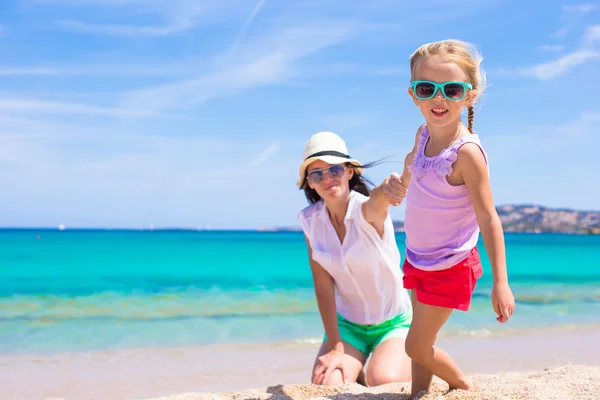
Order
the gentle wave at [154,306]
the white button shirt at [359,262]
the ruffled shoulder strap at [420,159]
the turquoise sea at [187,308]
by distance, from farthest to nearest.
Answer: the gentle wave at [154,306] < the turquoise sea at [187,308] < the white button shirt at [359,262] < the ruffled shoulder strap at [420,159]

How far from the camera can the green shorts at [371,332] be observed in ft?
14.4

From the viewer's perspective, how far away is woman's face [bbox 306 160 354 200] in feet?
13.2

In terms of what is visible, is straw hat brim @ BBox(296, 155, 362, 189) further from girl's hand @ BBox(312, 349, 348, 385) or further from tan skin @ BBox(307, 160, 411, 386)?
girl's hand @ BBox(312, 349, 348, 385)

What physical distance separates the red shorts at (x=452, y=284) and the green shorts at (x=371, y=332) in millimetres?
1518

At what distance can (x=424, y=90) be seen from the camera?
109 inches

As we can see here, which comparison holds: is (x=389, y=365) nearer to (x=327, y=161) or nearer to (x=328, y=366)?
(x=328, y=366)

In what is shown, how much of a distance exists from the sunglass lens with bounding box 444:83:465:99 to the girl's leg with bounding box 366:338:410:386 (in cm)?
207

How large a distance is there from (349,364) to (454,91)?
7.26 ft

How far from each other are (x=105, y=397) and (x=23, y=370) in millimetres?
1287

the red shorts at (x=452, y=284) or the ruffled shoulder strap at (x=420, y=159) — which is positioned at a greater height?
the ruffled shoulder strap at (x=420, y=159)

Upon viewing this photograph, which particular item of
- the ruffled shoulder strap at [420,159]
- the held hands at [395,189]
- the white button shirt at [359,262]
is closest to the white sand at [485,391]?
the white button shirt at [359,262]

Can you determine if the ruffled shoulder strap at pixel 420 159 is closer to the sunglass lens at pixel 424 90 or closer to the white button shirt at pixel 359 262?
the sunglass lens at pixel 424 90

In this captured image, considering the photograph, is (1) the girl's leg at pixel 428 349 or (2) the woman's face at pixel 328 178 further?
(2) the woman's face at pixel 328 178

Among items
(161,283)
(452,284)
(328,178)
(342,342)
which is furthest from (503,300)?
(161,283)
